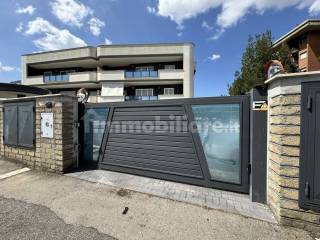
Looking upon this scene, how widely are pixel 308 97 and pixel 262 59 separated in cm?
1395

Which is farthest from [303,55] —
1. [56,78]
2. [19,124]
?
[56,78]

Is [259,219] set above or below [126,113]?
below

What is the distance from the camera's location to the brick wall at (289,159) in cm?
280

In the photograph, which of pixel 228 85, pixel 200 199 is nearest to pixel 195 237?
pixel 200 199

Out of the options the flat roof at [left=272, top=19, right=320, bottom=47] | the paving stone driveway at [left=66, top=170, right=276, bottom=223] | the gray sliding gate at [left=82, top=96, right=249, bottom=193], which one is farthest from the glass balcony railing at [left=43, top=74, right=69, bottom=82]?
the flat roof at [left=272, top=19, right=320, bottom=47]

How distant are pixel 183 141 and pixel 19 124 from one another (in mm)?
5359

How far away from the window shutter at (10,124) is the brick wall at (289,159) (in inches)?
A: 290

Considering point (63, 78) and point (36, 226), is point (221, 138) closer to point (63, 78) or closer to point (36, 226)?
point (36, 226)

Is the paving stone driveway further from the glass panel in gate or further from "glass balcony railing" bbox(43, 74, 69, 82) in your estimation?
"glass balcony railing" bbox(43, 74, 69, 82)

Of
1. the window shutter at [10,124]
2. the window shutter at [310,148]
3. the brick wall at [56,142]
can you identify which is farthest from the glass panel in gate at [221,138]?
the window shutter at [10,124]

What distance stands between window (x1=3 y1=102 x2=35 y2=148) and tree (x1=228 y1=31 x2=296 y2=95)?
13.7 meters

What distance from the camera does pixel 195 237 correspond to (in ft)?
8.70

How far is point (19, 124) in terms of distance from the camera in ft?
19.9

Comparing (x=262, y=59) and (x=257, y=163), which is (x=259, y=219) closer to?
(x=257, y=163)
